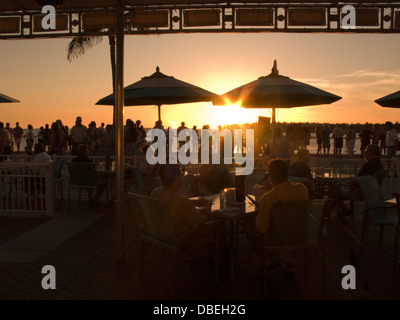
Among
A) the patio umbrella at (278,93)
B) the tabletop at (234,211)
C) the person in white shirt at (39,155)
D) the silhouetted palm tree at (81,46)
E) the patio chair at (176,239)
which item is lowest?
the patio chair at (176,239)

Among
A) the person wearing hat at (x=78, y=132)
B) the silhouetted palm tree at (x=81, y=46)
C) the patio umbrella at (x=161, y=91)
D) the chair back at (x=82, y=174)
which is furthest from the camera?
the silhouetted palm tree at (x=81, y=46)

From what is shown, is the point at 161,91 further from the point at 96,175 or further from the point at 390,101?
the point at 390,101

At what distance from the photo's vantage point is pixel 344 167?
938 cm

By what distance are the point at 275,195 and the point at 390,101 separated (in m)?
4.75

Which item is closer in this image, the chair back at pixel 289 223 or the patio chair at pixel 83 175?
the chair back at pixel 289 223

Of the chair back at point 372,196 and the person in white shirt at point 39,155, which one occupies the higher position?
the person in white shirt at point 39,155

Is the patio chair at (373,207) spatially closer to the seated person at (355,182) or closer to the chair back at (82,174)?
the seated person at (355,182)

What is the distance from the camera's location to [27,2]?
24.2ft

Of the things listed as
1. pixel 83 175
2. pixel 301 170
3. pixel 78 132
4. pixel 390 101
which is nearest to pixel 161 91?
pixel 83 175

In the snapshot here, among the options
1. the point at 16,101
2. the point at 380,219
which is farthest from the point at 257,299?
the point at 16,101

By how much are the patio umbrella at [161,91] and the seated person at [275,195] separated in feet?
13.3

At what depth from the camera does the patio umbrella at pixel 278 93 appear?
25.7 feet

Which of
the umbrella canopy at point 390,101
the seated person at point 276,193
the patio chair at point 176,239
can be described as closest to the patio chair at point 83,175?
the patio chair at point 176,239

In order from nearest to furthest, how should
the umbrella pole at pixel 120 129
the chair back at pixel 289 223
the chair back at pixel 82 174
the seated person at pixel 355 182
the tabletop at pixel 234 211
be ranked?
the chair back at pixel 289 223 → the tabletop at pixel 234 211 → the umbrella pole at pixel 120 129 → the seated person at pixel 355 182 → the chair back at pixel 82 174
